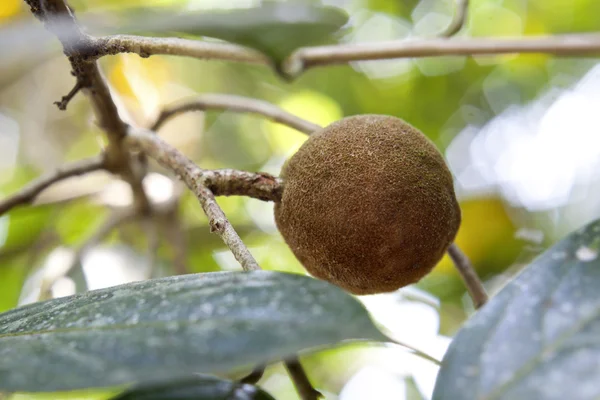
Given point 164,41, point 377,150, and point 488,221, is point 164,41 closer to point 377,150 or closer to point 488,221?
point 377,150

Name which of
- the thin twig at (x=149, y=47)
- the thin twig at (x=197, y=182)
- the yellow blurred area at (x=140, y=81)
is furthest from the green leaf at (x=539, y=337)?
the yellow blurred area at (x=140, y=81)

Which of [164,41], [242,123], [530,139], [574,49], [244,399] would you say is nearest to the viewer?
[244,399]

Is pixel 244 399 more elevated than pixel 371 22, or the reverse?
pixel 244 399

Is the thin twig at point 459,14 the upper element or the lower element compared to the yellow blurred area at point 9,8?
lower

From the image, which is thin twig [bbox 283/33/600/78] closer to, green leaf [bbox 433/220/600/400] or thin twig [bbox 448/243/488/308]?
thin twig [bbox 448/243/488/308]

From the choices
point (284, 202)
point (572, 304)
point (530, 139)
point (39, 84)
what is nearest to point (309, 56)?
point (284, 202)

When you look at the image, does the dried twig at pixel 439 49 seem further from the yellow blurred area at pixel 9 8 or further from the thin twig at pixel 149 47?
the yellow blurred area at pixel 9 8
